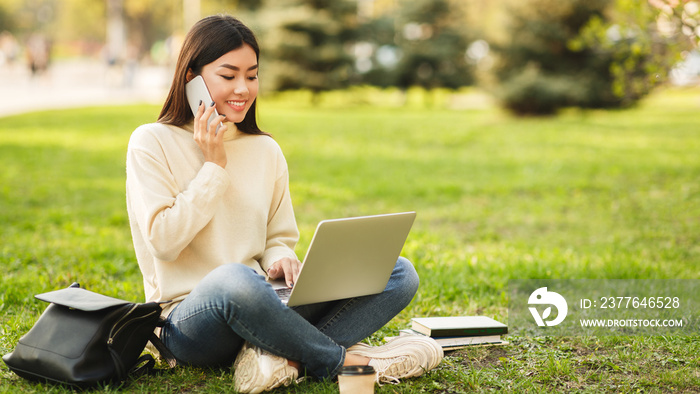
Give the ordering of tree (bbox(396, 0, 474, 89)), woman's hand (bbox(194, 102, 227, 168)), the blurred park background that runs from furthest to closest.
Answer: tree (bbox(396, 0, 474, 89)), the blurred park background, woman's hand (bbox(194, 102, 227, 168))

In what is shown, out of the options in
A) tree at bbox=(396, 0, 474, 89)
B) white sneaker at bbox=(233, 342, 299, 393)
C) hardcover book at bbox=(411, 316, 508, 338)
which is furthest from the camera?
tree at bbox=(396, 0, 474, 89)

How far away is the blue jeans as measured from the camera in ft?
8.91

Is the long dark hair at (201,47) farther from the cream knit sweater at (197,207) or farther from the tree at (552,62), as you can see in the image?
the tree at (552,62)

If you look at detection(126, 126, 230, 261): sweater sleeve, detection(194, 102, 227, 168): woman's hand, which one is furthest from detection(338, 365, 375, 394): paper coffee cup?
detection(194, 102, 227, 168): woman's hand

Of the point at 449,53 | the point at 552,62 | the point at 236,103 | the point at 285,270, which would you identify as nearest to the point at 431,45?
the point at 449,53

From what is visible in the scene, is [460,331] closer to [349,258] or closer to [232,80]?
[349,258]

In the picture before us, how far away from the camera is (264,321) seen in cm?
273

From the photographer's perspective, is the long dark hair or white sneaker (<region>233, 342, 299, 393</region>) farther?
the long dark hair

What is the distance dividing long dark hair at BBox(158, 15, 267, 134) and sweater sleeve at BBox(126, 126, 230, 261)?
0.22 meters

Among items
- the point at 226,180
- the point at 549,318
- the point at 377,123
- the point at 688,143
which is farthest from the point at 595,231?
the point at 377,123

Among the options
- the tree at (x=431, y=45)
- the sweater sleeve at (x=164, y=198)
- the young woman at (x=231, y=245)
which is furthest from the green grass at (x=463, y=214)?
the tree at (x=431, y=45)

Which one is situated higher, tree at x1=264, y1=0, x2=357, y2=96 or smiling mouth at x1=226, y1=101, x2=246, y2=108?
smiling mouth at x1=226, y1=101, x2=246, y2=108

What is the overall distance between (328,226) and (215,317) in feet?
1.95

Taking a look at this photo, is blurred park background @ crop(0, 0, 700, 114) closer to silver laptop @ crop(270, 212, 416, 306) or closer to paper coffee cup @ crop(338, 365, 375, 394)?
silver laptop @ crop(270, 212, 416, 306)
